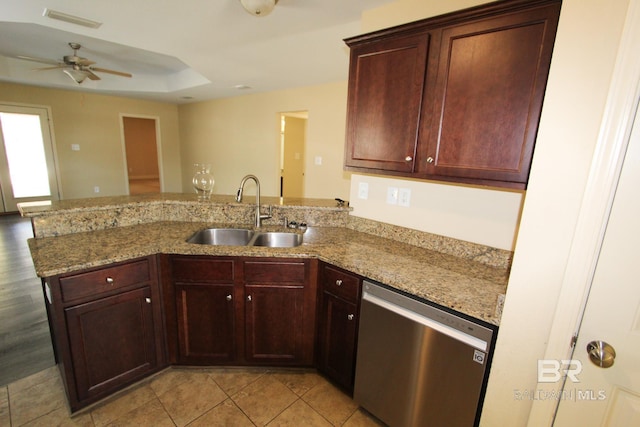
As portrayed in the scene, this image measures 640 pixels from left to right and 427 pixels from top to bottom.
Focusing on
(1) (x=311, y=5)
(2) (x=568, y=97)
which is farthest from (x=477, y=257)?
(1) (x=311, y=5)

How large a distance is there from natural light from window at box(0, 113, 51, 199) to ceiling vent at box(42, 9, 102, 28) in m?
4.62

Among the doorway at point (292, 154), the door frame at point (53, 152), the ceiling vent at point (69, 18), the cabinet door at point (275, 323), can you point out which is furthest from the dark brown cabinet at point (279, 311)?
the door frame at point (53, 152)

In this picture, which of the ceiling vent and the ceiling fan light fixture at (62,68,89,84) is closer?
the ceiling vent

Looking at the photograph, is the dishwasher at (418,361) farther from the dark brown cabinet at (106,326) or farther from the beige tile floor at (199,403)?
the dark brown cabinet at (106,326)

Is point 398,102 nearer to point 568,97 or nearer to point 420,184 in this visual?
point 420,184

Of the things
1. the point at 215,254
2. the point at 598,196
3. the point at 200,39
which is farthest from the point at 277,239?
the point at 200,39

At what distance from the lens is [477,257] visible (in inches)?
66.0

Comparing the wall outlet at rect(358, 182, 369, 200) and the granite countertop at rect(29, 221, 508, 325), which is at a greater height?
the wall outlet at rect(358, 182, 369, 200)

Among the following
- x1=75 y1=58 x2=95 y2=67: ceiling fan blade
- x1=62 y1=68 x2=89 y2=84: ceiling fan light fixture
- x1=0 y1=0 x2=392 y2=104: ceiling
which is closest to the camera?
x1=0 y1=0 x2=392 y2=104: ceiling

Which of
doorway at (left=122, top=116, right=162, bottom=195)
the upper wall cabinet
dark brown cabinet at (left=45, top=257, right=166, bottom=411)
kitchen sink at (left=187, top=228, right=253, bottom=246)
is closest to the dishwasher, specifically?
the upper wall cabinet

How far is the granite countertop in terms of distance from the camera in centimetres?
129

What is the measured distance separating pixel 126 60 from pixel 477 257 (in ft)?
17.4

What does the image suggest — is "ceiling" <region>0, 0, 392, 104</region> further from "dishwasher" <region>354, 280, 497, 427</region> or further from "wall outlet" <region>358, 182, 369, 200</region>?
"dishwasher" <region>354, 280, 497, 427</region>

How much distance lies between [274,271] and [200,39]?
7.50ft
